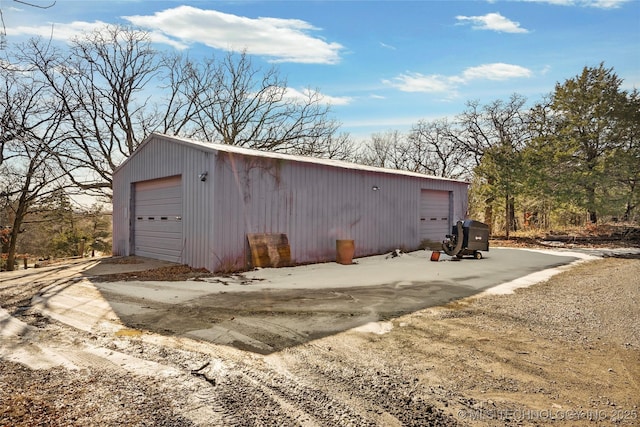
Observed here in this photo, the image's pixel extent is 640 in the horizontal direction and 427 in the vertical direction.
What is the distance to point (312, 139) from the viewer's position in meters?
20.2

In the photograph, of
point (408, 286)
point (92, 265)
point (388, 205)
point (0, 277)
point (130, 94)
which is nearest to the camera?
point (408, 286)

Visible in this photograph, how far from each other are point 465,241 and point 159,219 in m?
7.93

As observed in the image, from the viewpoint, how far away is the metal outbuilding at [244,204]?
748cm

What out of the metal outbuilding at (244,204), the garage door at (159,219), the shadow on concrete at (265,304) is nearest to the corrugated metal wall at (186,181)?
the metal outbuilding at (244,204)

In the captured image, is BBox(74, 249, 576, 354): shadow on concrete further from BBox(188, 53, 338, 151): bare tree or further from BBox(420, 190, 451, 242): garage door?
BBox(188, 53, 338, 151): bare tree

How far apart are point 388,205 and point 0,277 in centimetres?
925

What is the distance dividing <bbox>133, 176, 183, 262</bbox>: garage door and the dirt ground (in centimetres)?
437

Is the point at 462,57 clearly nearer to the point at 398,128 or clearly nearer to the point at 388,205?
the point at 388,205

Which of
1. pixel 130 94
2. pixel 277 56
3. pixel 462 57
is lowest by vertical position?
pixel 462 57

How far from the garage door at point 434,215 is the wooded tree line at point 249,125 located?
476 cm

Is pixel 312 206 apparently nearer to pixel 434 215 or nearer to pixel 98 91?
pixel 434 215

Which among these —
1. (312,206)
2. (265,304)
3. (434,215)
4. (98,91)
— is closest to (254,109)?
(98,91)

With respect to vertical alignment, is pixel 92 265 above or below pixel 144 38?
below

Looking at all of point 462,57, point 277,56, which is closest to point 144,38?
point 277,56
